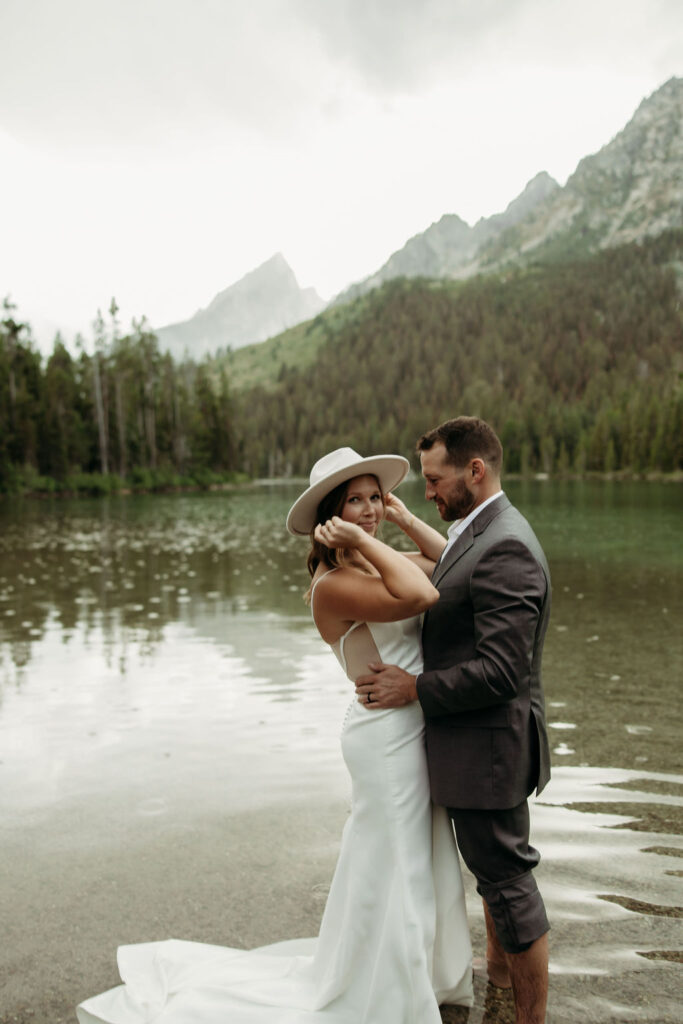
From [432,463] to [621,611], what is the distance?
418 inches

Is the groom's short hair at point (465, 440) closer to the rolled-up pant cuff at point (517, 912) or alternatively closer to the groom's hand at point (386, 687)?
the groom's hand at point (386, 687)

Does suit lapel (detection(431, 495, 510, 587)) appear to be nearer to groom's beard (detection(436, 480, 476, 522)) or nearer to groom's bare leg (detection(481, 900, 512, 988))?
groom's beard (detection(436, 480, 476, 522))

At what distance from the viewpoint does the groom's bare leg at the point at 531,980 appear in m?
2.81

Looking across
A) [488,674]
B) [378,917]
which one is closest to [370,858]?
[378,917]

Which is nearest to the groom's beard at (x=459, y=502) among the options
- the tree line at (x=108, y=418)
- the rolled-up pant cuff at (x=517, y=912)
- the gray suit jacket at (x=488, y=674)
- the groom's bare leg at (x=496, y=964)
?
the gray suit jacket at (x=488, y=674)

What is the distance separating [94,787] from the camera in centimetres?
586

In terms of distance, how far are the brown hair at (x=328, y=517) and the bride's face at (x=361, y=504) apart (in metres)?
0.02

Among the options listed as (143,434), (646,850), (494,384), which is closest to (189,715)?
(646,850)

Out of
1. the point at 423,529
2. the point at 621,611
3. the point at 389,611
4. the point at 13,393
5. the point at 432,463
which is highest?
the point at 13,393

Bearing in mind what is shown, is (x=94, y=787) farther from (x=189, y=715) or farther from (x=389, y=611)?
(x=389, y=611)

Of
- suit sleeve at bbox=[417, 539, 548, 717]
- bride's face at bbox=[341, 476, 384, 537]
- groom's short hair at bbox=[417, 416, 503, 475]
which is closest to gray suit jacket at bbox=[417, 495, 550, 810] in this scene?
suit sleeve at bbox=[417, 539, 548, 717]

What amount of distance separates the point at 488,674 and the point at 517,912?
2.78 feet

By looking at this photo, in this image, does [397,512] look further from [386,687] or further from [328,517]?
[386,687]

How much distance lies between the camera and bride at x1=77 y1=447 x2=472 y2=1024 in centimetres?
282
